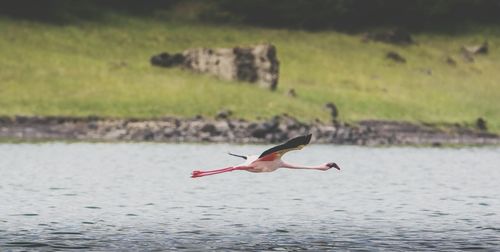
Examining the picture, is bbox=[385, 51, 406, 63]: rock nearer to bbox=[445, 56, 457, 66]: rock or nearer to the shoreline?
bbox=[445, 56, 457, 66]: rock

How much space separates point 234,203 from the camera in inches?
1971

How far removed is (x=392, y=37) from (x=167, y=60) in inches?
1268

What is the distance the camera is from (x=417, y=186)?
200ft

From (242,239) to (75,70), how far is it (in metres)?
78.5

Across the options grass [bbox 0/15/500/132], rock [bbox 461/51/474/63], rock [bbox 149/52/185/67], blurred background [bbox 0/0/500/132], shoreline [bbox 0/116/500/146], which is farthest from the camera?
rock [bbox 461/51/474/63]

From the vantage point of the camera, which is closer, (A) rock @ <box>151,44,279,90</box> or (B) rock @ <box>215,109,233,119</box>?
(B) rock @ <box>215,109,233,119</box>

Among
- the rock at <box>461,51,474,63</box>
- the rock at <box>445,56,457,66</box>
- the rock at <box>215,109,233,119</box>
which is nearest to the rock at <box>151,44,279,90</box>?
the rock at <box>215,109,233,119</box>

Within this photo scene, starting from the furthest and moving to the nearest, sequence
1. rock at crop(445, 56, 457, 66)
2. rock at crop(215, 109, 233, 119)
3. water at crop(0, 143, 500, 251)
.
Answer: rock at crop(445, 56, 457, 66)
rock at crop(215, 109, 233, 119)
water at crop(0, 143, 500, 251)

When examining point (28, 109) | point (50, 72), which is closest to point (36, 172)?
point (28, 109)

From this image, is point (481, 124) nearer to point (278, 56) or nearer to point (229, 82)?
point (229, 82)

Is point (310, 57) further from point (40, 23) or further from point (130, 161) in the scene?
point (130, 161)

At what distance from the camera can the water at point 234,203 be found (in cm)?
3756

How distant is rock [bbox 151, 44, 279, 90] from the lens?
116562mm

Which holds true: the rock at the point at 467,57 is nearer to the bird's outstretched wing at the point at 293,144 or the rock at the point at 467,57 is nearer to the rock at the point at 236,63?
the rock at the point at 236,63
